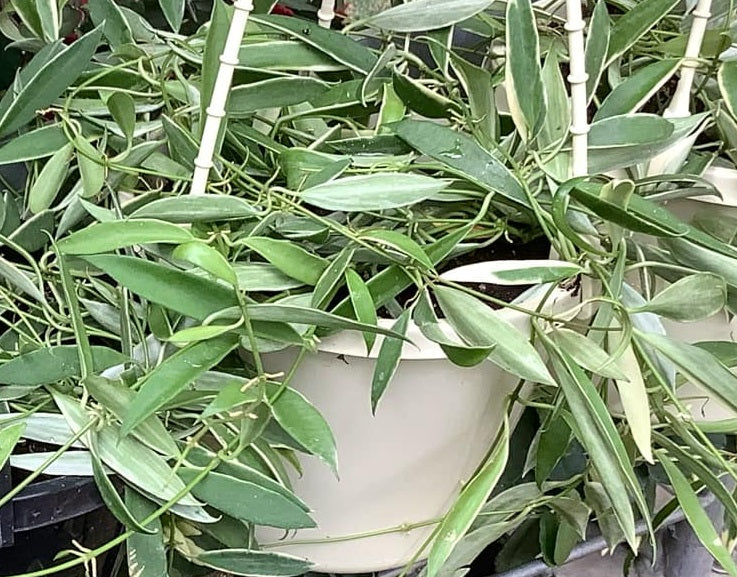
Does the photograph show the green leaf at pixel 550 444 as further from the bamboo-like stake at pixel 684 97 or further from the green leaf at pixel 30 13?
the green leaf at pixel 30 13

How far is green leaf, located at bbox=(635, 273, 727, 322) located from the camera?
0.43 m

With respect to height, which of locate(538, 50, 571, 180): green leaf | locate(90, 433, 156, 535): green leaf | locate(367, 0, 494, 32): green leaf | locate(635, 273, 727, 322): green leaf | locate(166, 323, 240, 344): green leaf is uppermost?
locate(367, 0, 494, 32): green leaf

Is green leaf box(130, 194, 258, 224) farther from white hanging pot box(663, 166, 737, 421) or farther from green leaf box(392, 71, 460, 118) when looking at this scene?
white hanging pot box(663, 166, 737, 421)

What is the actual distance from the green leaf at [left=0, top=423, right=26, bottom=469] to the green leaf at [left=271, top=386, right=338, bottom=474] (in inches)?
4.5

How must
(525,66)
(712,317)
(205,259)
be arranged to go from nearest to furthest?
1. (205,259)
2. (525,66)
3. (712,317)

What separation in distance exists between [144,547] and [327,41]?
1.00 ft

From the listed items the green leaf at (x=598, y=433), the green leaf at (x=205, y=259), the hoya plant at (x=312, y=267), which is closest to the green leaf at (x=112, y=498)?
the hoya plant at (x=312, y=267)

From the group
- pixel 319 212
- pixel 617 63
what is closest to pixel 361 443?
pixel 319 212

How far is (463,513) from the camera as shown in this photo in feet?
1.46

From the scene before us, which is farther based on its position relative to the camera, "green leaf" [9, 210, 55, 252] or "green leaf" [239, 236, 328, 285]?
"green leaf" [9, 210, 55, 252]

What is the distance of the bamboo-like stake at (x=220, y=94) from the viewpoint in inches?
17.1

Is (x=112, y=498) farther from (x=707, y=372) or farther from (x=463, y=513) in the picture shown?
(x=707, y=372)

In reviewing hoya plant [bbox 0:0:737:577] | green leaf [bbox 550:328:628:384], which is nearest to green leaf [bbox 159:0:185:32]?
hoya plant [bbox 0:0:737:577]

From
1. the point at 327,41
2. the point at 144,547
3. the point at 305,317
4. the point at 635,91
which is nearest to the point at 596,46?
the point at 635,91
